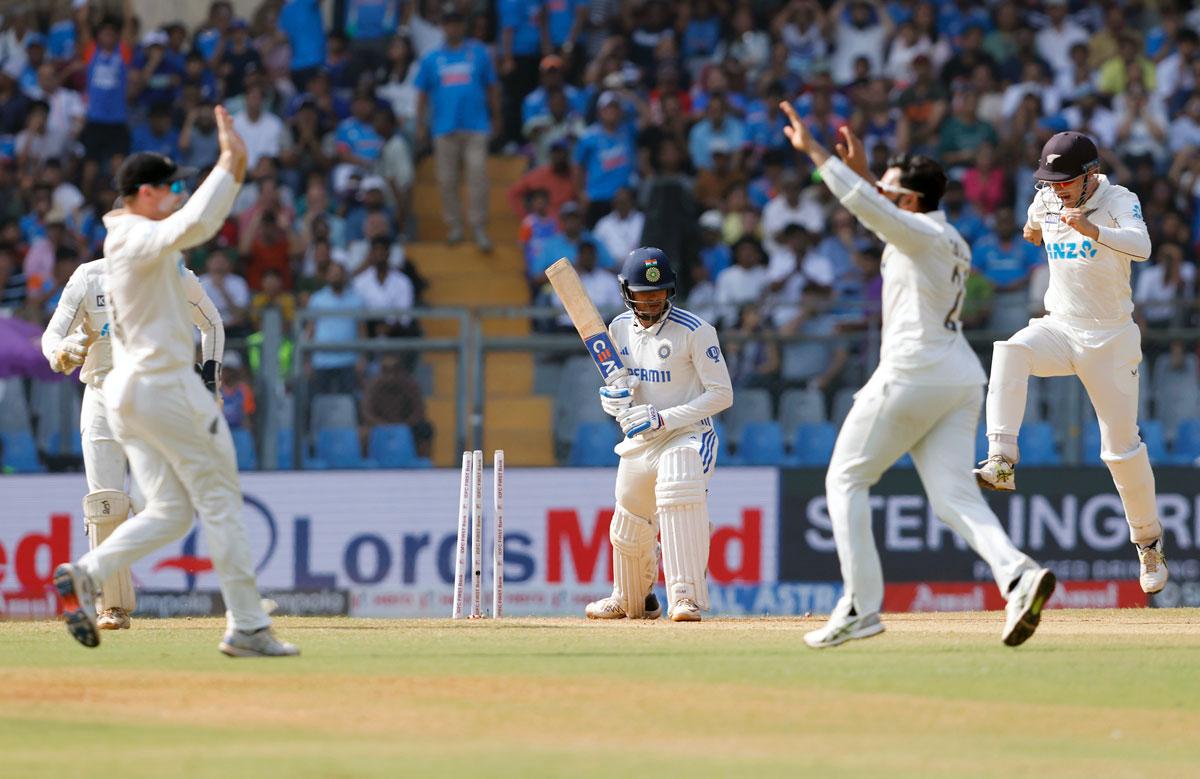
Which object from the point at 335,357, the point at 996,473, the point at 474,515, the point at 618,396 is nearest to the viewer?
the point at 996,473

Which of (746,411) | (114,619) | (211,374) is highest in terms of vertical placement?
(746,411)

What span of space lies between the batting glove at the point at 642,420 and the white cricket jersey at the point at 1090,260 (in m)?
2.53

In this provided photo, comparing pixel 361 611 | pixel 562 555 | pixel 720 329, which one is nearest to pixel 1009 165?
pixel 720 329

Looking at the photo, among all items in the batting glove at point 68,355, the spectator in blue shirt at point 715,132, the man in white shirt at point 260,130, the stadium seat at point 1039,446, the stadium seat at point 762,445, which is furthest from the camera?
the man in white shirt at point 260,130

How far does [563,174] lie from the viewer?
69.7 ft

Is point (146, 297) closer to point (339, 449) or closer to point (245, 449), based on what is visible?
point (339, 449)

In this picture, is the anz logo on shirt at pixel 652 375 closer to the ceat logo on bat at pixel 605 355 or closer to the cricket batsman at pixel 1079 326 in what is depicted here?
the ceat logo on bat at pixel 605 355

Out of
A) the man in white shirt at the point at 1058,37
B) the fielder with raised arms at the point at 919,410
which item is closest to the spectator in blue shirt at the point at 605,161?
the man in white shirt at the point at 1058,37

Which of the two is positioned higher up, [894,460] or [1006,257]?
[1006,257]

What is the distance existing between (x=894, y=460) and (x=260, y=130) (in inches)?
537

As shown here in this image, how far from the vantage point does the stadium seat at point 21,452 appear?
59.4ft

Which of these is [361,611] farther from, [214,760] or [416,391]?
[214,760]

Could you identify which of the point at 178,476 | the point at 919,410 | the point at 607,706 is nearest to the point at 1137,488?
the point at 919,410

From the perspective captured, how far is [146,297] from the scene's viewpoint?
938cm
